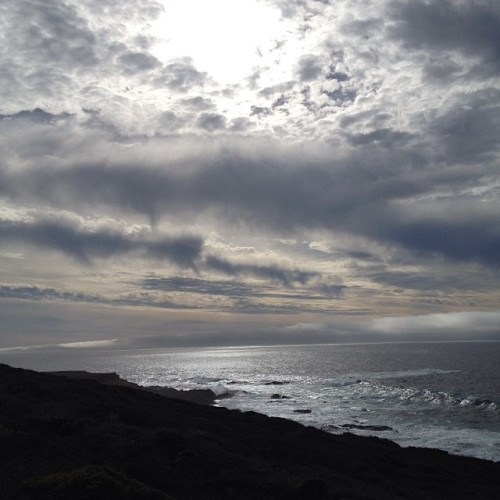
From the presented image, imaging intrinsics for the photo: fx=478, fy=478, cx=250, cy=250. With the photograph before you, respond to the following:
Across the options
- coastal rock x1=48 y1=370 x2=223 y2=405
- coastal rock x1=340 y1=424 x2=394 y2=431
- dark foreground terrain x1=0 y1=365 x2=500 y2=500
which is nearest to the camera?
dark foreground terrain x1=0 y1=365 x2=500 y2=500

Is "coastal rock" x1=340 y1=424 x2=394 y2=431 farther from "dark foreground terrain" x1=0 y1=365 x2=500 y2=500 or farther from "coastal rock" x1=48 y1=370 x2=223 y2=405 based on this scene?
"coastal rock" x1=48 y1=370 x2=223 y2=405

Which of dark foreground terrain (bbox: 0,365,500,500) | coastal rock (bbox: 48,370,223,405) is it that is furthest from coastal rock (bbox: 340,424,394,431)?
coastal rock (bbox: 48,370,223,405)

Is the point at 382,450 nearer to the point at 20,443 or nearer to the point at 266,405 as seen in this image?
the point at 20,443

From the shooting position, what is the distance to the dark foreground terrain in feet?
55.4

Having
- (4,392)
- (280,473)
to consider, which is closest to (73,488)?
(280,473)

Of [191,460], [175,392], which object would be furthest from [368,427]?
[175,392]

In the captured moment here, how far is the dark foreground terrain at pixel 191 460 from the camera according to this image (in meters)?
16.9

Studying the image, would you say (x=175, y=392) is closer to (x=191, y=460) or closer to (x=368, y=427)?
(x=368, y=427)

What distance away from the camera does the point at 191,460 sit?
2120 cm

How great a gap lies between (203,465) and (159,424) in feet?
42.7

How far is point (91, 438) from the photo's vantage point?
22.7 meters

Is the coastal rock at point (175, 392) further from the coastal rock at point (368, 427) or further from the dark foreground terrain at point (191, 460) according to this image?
the dark foreground terrain at point (191, 460)

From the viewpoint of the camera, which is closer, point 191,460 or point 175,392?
point 191,460

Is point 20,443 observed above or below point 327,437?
above
